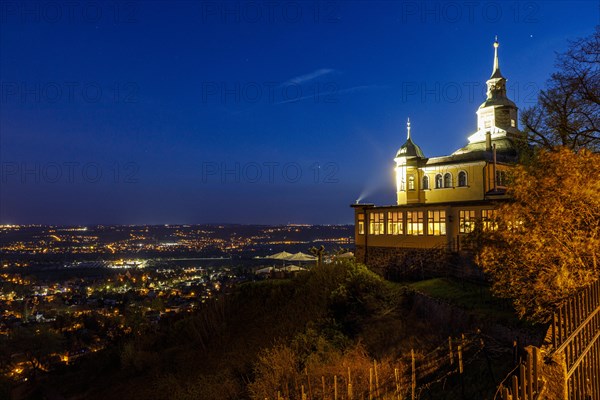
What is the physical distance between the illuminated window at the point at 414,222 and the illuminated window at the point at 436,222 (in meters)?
0.63

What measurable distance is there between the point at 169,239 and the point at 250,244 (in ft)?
163

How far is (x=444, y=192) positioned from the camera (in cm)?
3591

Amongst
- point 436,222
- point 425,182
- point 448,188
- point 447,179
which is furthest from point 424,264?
point 425,182

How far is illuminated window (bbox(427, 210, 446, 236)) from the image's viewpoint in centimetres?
2620

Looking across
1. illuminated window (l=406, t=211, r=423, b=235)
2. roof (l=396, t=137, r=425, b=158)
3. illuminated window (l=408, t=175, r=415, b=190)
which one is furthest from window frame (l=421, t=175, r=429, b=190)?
illuminated window (l=406, t=211, r=423, b=235)

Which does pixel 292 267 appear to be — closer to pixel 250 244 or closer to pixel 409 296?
pixel 409 296

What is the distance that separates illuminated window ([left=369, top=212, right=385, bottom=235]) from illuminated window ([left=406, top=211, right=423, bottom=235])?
6.89 ft

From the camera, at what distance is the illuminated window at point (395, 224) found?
28.8 m

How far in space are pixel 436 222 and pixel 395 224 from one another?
3.10 metres

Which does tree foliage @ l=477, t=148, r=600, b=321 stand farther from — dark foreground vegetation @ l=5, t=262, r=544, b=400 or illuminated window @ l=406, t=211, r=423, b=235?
illuminated window @ l=406, t=211, r=423, b=235

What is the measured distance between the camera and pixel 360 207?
104ft

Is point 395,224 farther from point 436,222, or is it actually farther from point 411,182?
point 411,182

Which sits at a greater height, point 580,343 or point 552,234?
point 552,234

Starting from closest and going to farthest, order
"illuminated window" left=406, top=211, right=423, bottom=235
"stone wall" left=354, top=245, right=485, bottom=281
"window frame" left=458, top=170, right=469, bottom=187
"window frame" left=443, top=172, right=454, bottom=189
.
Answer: "stone wall" left=354, top=245, right=485, bottom=281, "illuminated window" left=406, top=211, right=423, bottom=235, "window frame" left=458, top=170, right=469, bottom=187, "window frame" left=443, top=172, right=454, bottom=189
